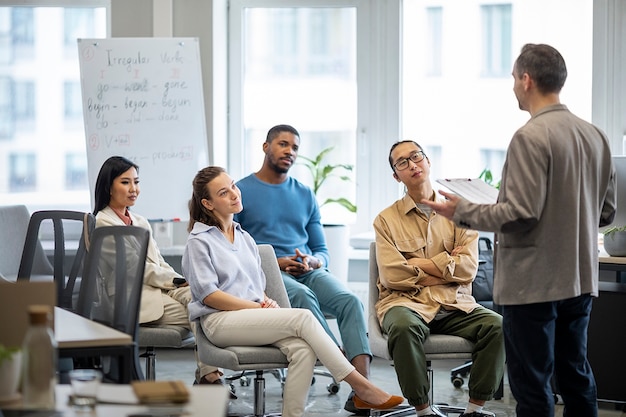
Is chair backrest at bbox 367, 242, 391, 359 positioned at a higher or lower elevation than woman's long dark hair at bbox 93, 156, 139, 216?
lower

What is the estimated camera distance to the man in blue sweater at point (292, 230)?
428 cm

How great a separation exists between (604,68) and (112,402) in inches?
168

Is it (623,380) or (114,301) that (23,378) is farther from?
(623,380)

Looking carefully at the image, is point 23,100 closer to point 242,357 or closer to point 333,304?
point 333,304

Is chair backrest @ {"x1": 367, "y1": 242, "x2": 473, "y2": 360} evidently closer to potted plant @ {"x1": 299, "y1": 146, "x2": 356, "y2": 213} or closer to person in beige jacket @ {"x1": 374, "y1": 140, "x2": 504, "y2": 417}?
person in beige jacket @ {"x1": 374, "y1": 140, "x2": 504, "y2": 417}

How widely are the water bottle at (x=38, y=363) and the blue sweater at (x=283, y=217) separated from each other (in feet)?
8.83

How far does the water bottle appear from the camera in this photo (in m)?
1.87

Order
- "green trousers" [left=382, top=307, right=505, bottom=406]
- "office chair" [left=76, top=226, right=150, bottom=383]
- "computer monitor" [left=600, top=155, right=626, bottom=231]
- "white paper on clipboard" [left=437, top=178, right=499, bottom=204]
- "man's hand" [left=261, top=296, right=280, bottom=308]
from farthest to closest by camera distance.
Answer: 1. "computer monitor" [left=600, top=155, right=626, bottom=231]
2. "man's hand" [left=261, top=296, right=280, bottom=308]
3. "green trousers" [left=382, top=307, right=505, bottom=406]
4. "white paper on clipboard" [left=437, top=178, right=499, bottom=204]
5. "office chair" [left=76, top=226, right=150, bottom=383]

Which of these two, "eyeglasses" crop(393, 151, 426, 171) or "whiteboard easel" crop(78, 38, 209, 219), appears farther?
"whiteboard easel" crop(78, 38, 209, 219)

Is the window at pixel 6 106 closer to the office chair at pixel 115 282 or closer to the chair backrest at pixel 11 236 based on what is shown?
the chair backrest at pixel 11 236

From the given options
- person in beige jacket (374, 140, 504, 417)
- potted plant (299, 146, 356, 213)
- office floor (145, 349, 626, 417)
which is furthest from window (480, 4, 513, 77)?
person in beige jacket (374, 140, 504, 417)

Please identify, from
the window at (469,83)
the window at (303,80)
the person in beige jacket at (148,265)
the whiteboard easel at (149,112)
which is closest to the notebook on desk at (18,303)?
the person in beige jacket at (148,265)

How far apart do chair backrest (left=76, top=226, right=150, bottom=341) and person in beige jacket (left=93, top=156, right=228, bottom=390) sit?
930 mm

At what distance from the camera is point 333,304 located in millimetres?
4324
